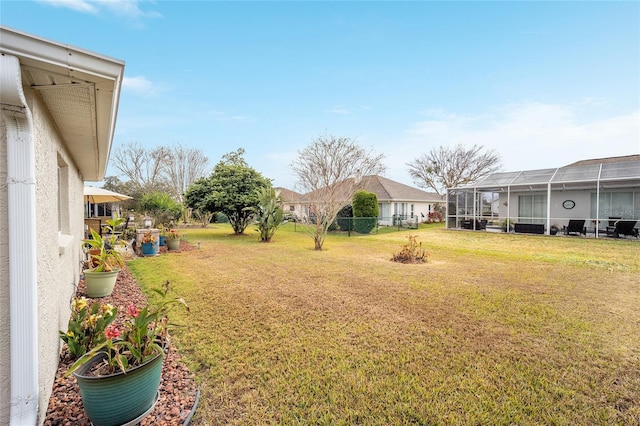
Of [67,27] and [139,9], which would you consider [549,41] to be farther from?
[67,27]

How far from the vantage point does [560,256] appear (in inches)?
395

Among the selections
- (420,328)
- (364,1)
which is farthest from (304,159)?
(420,328)

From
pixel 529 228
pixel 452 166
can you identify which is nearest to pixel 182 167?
pixel 452 166

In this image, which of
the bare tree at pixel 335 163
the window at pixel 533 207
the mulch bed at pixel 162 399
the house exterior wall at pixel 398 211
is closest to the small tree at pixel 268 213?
the bare tree at pixel 335 163

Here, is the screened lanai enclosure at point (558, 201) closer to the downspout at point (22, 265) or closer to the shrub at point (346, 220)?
the shrub at point (346, 220)

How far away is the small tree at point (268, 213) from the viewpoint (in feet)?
45.5

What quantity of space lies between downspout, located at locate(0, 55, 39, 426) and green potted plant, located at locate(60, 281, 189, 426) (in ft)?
0.81

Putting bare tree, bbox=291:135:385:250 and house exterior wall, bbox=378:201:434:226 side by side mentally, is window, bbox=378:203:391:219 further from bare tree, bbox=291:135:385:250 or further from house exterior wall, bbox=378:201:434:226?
bare tree, bbox=291:135:385:250

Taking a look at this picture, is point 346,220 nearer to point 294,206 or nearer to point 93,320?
point 294,206

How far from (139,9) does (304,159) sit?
14003 millimetres

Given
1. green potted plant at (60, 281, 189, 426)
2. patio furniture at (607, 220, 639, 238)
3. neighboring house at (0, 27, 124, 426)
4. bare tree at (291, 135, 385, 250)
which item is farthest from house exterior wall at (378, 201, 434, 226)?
neighboring house at (0, 27, 124, 426)

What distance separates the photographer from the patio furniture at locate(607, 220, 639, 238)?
45.5 ft

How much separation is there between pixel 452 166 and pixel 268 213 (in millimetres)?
24990

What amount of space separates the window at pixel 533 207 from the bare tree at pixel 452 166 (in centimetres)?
992
